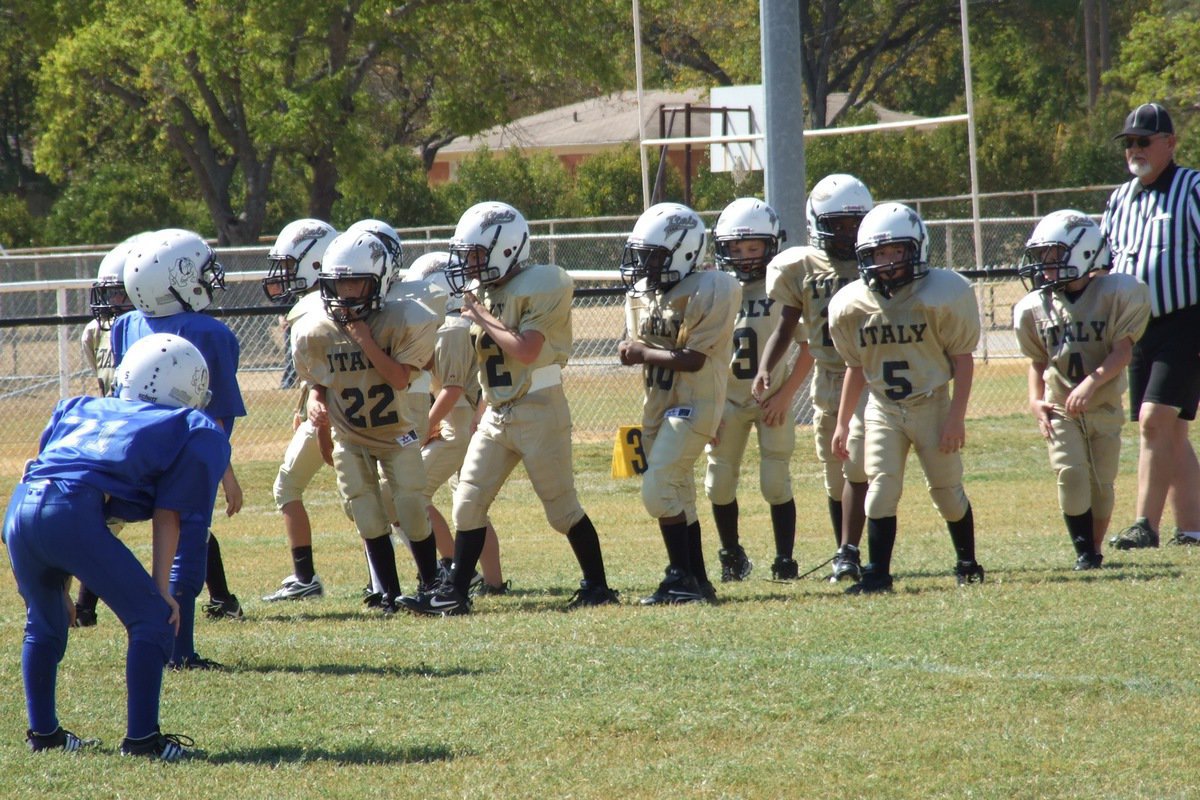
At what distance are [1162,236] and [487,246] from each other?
12.8 feet

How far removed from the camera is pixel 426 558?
7.33m

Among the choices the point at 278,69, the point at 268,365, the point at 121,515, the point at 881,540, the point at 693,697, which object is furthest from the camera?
the point at 278,69

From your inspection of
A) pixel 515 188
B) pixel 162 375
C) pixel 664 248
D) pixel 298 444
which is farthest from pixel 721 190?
pixel 162 375

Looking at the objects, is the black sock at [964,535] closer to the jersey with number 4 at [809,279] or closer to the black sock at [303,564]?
the jersey with number 4 at [809,279]

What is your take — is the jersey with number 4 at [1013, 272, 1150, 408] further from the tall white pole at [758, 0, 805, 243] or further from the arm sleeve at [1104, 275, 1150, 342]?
the tall white pole at [758, 0, 805, 243]

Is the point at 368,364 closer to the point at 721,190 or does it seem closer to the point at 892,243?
the point at 892,243

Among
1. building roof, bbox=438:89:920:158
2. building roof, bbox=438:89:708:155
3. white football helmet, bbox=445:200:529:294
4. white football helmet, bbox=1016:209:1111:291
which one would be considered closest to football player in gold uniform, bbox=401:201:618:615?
white football helmet, bbox=445:200:529:294

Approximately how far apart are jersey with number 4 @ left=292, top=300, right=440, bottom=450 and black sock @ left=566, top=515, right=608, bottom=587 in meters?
0.96

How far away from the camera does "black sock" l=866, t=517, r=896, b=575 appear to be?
6818 mm

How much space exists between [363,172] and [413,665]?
20.0 m

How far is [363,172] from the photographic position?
2503 centimetres

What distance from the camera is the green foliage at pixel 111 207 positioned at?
32425 mm

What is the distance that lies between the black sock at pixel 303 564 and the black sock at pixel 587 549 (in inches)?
72.4

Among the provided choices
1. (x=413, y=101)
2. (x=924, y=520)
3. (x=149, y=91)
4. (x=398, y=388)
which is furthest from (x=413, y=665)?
(x=413, y=101)
